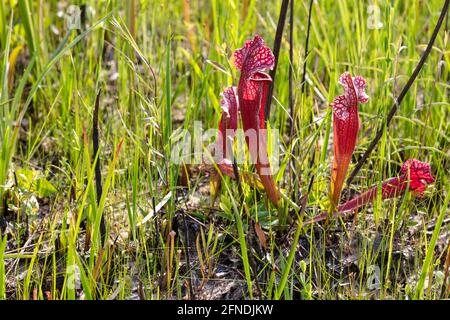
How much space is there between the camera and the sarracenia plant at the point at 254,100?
1642mm

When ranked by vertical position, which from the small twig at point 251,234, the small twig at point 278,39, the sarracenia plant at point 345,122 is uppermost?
the small twig at point 278,39

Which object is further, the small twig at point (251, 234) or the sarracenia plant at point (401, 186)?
the sarracenia plant at point (401, 186)

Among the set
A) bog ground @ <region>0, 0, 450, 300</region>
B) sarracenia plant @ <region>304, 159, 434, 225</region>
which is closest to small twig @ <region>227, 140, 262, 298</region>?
bog ground @ <region>0, 0, 450, 300</region>

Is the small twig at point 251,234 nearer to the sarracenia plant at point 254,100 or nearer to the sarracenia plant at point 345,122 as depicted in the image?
the sarracenia plant at point 254,100

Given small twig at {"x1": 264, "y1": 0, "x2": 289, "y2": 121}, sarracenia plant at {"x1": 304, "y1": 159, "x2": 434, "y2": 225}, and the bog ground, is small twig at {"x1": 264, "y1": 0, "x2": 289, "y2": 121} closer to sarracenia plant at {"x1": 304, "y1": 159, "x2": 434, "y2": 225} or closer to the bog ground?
the bog ground

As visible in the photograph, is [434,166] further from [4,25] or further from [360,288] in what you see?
[4,25]

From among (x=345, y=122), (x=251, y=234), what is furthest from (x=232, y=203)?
(x=345, y=122)

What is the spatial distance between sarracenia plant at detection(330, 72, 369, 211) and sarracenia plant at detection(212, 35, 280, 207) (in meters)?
0.16

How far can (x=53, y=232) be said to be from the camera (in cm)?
173

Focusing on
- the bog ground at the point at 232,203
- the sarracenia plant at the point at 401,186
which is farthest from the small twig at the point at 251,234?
the sarracenia plant at the point at 401,186

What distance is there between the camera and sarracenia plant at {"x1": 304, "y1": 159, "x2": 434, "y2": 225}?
1.71 metres

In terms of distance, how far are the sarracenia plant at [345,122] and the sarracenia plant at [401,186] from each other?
0.18 feet

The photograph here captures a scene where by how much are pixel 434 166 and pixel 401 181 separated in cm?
35

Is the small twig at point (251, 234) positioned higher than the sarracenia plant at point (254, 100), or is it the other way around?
the sarracenia plant at point (254, 100)
